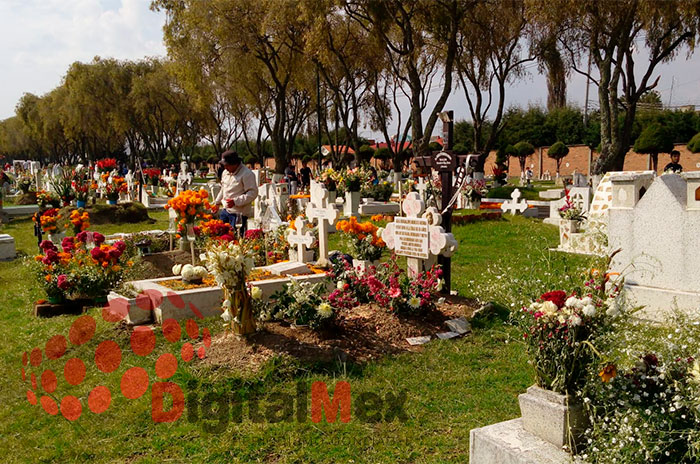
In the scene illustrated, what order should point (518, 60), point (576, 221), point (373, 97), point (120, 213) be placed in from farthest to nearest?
point (373, 97) < point (518, 60) < point (120, 213) < point (576, 221)

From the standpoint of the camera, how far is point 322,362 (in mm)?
5453

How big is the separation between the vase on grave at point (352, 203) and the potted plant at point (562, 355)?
14855mm

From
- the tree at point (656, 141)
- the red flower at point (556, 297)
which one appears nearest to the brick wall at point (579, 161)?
the tree at point (656, 141)

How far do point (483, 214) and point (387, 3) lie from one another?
488 inches

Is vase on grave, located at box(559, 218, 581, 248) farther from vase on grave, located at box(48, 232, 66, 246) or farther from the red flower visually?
vase on grave, located at box(48, 232, 66, 246)

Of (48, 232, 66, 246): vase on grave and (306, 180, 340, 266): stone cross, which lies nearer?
(306, 180, 340, 266): stone cross

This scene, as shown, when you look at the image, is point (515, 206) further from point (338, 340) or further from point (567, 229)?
point (338, 340)

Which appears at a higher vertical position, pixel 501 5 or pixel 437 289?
pixel 501 5

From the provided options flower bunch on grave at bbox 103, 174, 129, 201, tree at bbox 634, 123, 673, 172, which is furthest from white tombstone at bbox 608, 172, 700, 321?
tree at bbox 634, 123, 673, 172

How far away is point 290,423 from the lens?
447cm

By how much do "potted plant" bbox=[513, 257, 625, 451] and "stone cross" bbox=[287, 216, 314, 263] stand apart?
5986 millimetres

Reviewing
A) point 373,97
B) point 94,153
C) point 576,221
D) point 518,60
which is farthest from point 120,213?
point 94,153

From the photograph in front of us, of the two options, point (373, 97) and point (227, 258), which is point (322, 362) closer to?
point (227, 258)

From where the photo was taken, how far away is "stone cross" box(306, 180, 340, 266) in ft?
30.0
